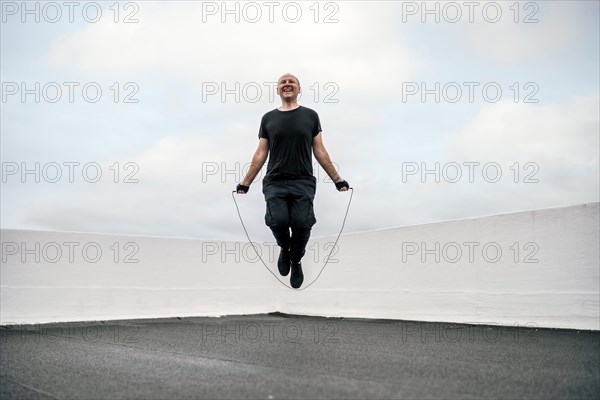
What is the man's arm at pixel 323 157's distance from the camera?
4.31m

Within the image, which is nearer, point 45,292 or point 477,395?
point 477,395

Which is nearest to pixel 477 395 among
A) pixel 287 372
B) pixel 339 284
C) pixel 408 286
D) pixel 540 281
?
pixel 287 372

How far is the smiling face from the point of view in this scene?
13.5ft

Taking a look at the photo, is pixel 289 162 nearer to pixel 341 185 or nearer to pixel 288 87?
pixel 341 185

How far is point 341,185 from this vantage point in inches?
167

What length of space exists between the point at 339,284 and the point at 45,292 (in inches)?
166

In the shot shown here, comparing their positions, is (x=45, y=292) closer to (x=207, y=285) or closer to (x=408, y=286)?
(x=207, y=285)

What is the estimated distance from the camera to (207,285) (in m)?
9.16

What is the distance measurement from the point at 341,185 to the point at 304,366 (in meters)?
1.54

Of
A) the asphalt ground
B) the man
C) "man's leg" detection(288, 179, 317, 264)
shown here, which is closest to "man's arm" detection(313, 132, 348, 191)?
the man

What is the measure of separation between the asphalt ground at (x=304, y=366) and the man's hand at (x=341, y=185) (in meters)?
1.16

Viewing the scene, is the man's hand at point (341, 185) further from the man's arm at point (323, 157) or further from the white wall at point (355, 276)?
the white wall at point (355, 276)

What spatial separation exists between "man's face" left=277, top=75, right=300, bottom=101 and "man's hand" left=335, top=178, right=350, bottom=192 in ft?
2.31

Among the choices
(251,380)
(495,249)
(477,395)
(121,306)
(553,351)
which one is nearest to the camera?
(477,395)
